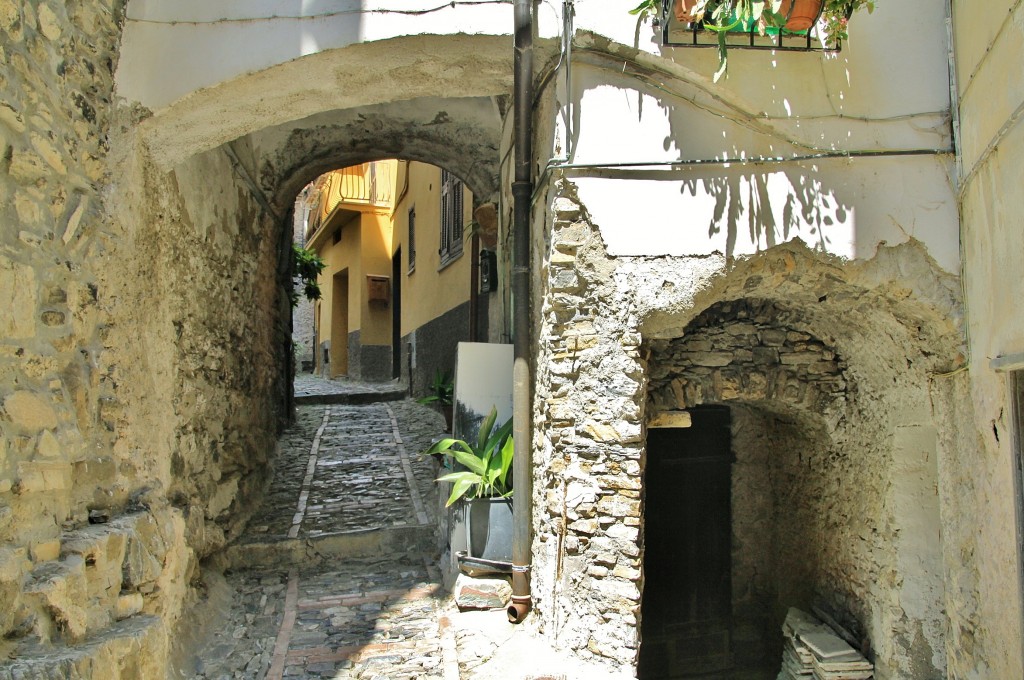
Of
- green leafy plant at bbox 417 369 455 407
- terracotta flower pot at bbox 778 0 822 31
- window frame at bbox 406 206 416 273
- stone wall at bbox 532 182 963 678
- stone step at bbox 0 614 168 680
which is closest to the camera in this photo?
stone step at bbox 0 614 168 680

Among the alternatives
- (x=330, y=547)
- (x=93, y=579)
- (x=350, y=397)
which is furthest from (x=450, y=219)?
(x=93, y=579)

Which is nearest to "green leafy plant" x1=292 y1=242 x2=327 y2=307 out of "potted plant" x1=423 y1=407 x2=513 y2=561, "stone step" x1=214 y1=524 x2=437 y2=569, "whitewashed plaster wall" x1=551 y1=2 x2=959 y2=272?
"stone step" x1=214 y1=524 x2=437 y2=569

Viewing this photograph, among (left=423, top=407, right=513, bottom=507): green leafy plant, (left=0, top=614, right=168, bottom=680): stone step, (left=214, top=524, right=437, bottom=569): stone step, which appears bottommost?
(left=214, top=524, right=437, bottom=569): stone step

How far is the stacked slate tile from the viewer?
4320 millimetres

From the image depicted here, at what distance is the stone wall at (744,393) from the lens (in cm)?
370

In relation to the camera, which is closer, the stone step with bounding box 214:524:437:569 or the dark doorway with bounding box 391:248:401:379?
the stone step with bounding box 214:524:437:569

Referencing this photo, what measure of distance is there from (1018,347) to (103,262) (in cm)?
425

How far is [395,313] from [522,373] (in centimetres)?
1345

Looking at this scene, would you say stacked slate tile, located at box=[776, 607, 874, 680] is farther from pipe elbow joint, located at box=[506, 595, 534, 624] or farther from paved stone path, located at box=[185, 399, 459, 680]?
paved stone path, located at box=[185, 399, 459, 680]

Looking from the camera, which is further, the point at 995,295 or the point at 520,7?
the point at 520,7

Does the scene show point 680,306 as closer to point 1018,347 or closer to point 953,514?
point 1018,347

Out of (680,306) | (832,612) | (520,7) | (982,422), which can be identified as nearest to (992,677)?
(982,422)

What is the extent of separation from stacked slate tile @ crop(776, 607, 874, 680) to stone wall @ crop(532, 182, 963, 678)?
0.14 meters

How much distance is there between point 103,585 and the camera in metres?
3.22
